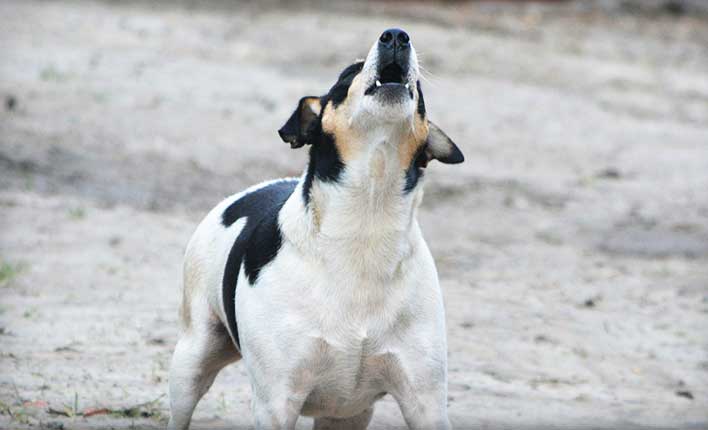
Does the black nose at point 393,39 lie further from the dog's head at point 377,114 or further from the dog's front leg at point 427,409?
the dog's front leg at point 427,409

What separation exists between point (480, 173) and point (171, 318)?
4850 mm

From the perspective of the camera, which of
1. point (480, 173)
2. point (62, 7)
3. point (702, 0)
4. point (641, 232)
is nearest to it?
point (641, 232)

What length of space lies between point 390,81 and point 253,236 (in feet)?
2.58

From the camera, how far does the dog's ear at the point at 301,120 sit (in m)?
4.68

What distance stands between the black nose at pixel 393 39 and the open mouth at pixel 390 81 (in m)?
0.07

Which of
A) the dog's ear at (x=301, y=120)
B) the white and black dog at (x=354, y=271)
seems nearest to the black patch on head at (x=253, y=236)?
the white and black dog at (x=354, y=271)

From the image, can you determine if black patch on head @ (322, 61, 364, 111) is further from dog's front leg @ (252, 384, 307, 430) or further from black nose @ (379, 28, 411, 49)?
dog's front leg @ (252, 384, 307, 430)

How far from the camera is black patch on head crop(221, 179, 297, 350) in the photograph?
4668 millimetres

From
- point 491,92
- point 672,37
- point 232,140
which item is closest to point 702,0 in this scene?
point 672,37

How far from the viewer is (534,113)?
1330 cm

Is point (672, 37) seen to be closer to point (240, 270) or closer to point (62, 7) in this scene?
point (62, 7)

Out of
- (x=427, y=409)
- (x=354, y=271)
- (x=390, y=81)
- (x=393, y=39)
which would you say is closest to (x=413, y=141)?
(x=390, y=81)

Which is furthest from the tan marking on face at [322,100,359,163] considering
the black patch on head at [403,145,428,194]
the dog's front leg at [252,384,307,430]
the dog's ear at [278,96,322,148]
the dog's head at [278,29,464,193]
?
the dog's front leg at [252,384,307,430]

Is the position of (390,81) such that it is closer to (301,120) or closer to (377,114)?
(377,114)
